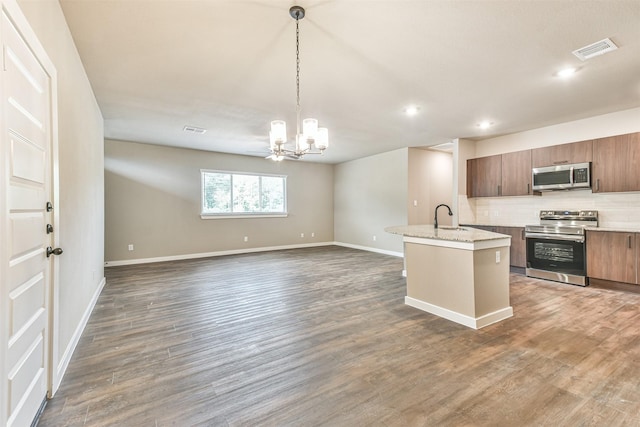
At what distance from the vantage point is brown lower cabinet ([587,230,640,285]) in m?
3.90

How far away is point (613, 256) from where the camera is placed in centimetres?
407

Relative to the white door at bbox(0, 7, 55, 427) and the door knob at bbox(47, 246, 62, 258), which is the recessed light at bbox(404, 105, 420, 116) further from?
the door knob at bbox(47, 246, 62, 258)

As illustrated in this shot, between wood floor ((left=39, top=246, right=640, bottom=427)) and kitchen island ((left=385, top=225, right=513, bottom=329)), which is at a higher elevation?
kitchen island ((left=385, top=225, right=513, bottom=329))

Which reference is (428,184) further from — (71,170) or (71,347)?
(71,347)

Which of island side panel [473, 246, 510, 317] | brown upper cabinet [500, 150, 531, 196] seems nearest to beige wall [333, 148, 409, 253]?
brown upper cabinet [500, 150, 531, 196]

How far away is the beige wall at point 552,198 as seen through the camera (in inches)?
168

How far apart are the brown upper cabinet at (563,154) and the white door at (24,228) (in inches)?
247

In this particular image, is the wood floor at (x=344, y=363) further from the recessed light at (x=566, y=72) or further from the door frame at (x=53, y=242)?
the recessed light at (x=566, y=72)

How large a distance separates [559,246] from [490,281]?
2575mm

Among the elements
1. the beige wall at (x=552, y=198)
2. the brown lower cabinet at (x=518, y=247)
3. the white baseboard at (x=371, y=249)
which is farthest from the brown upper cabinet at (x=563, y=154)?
the white baseboard at (x=371, y=249)

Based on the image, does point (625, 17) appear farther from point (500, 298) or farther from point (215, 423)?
point (215, 423)

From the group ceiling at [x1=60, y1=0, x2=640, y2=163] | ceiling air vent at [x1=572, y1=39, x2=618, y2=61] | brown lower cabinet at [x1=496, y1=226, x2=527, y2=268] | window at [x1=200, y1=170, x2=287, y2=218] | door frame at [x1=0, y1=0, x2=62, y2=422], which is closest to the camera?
door frame at [x1=0, y1=0, x2=62, y2=422]

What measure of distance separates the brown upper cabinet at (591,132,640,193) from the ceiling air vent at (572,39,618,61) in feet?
7.35

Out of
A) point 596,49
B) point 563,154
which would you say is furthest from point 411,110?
point 563,154
